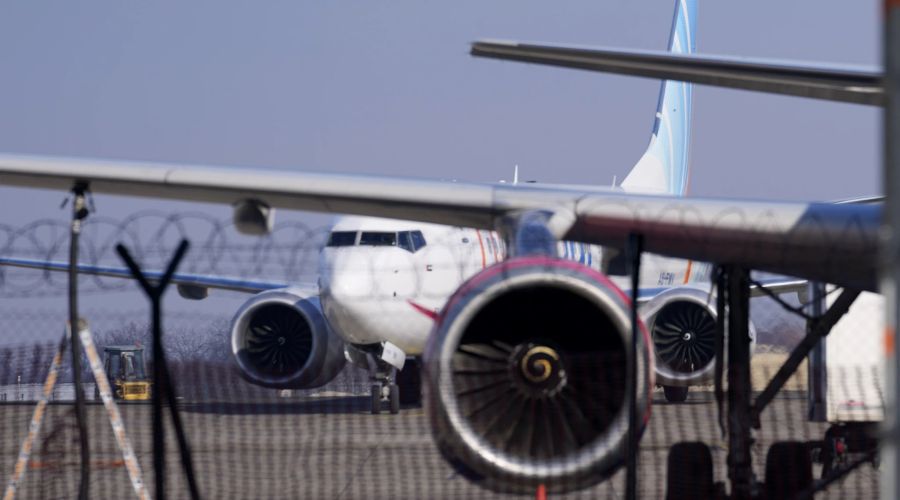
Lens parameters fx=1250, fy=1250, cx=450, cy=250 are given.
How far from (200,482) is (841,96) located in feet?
19.4

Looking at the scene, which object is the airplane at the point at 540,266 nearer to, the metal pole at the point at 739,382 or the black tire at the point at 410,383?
the metal pole at the point at 739,382

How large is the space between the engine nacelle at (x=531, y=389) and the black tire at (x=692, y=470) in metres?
1.28

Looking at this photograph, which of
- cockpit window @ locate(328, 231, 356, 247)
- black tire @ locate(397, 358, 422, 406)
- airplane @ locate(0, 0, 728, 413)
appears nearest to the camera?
airplane @ locate(0, 0, 728, 413)

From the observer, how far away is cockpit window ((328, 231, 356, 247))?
15.3m

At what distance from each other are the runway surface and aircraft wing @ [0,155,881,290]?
1287mm

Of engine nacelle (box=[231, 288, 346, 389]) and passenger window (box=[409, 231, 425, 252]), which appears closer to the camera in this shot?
passenger window (box=[409, 231, 425, 252])

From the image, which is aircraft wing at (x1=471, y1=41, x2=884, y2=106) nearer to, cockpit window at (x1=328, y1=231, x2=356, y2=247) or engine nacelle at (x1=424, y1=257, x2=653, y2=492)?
engine nacelle at (x1=424, y1=257, x2=653, y2=492)

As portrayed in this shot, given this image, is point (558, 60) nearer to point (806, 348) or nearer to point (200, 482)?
point (806, 348)

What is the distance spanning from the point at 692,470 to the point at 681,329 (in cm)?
781

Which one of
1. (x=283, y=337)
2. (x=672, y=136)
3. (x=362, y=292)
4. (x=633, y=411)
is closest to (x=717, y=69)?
(x=633, y=411)

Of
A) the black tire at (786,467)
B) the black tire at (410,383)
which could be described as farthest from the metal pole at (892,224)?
the black tire at (410,383)

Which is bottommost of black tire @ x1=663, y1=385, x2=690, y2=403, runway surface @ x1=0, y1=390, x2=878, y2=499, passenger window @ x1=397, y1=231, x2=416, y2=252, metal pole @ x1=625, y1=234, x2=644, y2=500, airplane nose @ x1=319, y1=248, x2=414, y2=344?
runway surface @ x1=0, y1=390, x2=878, y2=499

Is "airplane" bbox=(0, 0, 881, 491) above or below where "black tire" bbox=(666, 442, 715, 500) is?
above

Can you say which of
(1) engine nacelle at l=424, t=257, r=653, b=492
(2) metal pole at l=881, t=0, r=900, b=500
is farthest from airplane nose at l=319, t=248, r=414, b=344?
(2) metal pole at l=881, t=0, r=900, b=500
